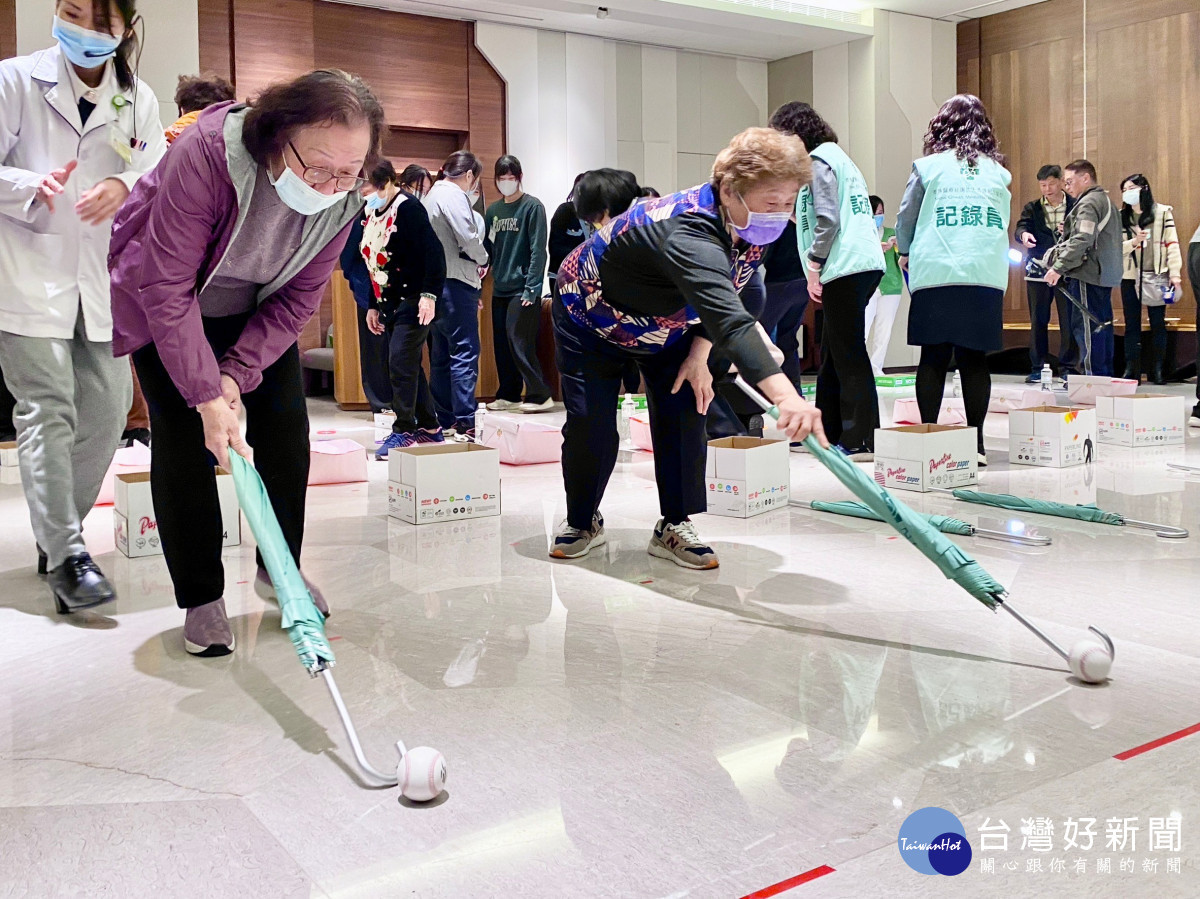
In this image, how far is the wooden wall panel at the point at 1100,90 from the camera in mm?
9305

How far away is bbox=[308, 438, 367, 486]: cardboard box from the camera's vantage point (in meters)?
4.24

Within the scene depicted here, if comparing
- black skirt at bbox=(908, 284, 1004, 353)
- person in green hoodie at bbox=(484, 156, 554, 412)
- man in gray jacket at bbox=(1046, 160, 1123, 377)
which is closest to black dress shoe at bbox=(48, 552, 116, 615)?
black skirt at bbox=(908, 284, 1004, 353)

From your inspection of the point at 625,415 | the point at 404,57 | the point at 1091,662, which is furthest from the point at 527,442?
the point at 404,57

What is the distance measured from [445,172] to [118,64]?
323cm

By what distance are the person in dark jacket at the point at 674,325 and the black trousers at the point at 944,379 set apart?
1767mm

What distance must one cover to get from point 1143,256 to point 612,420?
6.64m

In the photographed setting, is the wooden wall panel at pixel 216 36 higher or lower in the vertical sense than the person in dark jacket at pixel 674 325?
higher

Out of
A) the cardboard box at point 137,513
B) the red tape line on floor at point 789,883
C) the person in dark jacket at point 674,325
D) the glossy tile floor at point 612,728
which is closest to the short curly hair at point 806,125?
the person in dark jacket at point 674,325

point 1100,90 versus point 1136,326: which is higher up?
point 1100,90

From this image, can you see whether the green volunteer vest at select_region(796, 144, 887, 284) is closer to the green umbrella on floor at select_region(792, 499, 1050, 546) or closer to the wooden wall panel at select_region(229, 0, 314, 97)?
the green umbrella on floor at select_region(792, 499, 1050, 546)

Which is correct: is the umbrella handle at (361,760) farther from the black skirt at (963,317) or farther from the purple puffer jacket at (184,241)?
the black skirt at (963,317)

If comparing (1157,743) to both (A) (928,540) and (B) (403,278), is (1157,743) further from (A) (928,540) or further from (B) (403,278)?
(B) (403,278)

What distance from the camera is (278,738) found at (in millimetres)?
1727

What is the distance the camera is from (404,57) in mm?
9234
